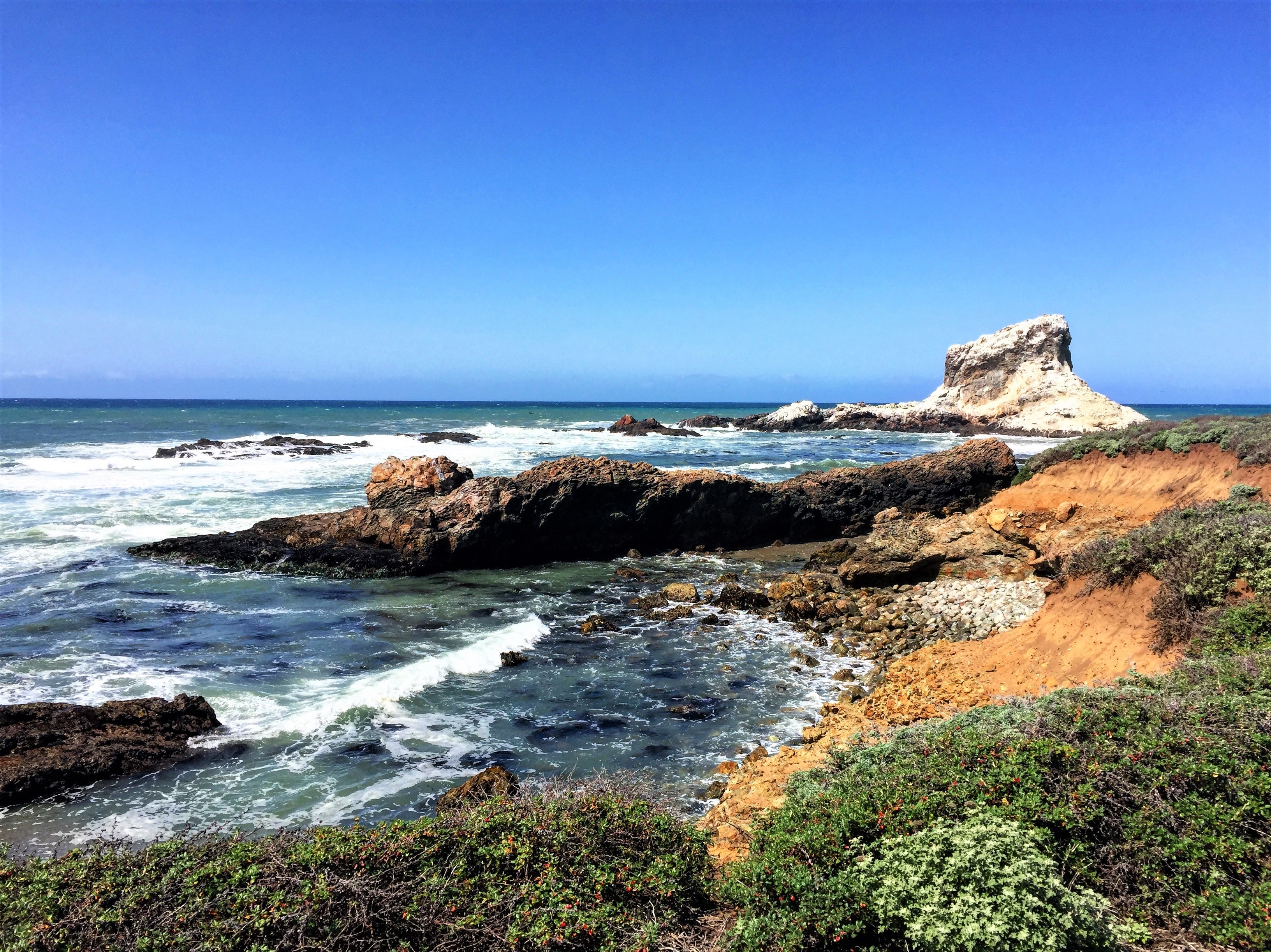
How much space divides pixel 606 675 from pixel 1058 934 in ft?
28.7

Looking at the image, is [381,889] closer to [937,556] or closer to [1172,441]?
[937,556]

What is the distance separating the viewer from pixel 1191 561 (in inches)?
339

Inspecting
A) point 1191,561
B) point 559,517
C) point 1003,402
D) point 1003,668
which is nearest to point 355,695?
point 1003,668

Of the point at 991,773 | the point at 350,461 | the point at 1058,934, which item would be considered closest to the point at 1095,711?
the point at 991,773

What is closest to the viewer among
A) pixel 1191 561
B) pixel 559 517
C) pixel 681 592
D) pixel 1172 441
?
pixel 1191 561

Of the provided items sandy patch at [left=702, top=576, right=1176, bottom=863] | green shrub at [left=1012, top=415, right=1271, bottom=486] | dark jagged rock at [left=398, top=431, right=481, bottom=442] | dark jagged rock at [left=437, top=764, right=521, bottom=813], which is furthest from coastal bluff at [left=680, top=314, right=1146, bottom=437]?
dark jagged rock at [left=437, top=764, right=521, bottom=813]

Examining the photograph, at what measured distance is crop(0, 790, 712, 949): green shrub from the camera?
4.24 m

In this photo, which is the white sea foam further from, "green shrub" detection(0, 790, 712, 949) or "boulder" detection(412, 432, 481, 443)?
"boulder" detection(412, 432, 481, 443)

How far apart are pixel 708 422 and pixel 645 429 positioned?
14374 mm

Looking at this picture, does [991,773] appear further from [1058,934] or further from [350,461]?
[350,461]

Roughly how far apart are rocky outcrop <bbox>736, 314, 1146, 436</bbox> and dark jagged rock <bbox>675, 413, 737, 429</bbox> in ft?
14.4

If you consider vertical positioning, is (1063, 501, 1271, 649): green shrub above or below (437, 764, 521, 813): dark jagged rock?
above

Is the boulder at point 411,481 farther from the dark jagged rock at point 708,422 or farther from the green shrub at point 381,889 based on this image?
the dark jagged rock at point 708,422

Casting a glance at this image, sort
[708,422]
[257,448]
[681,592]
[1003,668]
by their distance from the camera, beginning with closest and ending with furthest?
1. [1003,668]
2. [681,592]
3. [257,448]
4. [708,422]
